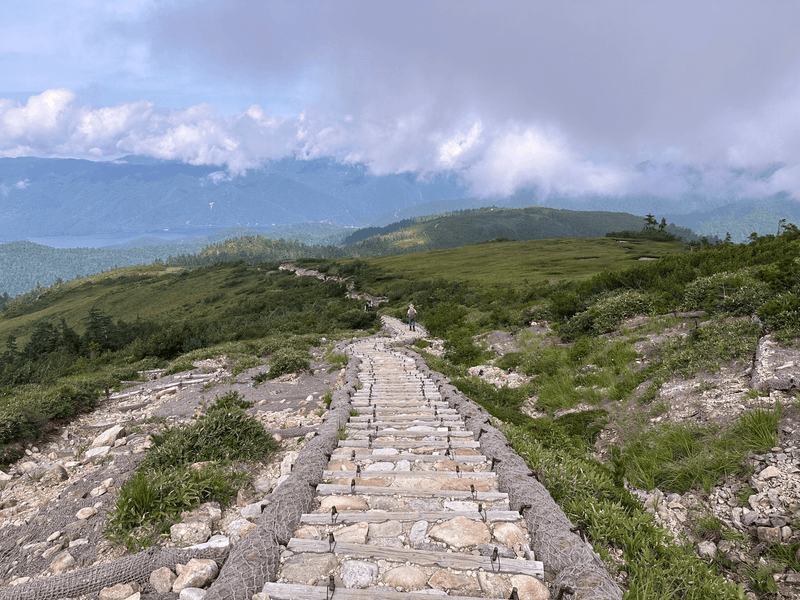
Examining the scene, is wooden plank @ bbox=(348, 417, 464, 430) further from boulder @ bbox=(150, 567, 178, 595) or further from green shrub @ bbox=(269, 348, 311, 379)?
green shrub @ bbox=(269, 348, 311, 379)

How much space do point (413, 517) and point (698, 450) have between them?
219 inches

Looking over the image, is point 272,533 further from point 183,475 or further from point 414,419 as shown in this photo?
point 414,419

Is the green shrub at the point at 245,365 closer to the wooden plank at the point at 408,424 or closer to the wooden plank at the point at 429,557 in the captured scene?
the wooden plank at the point at 408,424

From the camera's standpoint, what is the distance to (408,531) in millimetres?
4688

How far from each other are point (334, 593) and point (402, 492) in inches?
79.1

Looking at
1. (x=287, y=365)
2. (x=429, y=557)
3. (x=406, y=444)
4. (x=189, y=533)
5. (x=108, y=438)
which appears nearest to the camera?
(x=429, y=557)

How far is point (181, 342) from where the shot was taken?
26766 millimetres

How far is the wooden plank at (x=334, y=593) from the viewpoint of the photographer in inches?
139

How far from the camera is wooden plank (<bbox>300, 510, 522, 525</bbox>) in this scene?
4.86 metres

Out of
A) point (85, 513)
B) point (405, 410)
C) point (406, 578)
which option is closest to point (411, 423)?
point (405, 410)

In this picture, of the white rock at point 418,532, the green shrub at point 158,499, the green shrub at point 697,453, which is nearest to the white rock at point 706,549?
the green shrub at point 697,453

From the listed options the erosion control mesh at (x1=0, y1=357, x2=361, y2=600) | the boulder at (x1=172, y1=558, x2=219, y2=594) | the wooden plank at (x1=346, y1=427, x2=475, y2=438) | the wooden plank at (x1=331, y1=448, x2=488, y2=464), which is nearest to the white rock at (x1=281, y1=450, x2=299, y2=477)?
the wooden plank at (x1=331, y1=448, x2=488, y2=464)

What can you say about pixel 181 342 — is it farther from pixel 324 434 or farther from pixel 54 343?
pixel 324 434

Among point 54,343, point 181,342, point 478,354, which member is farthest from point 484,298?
point 54,343
